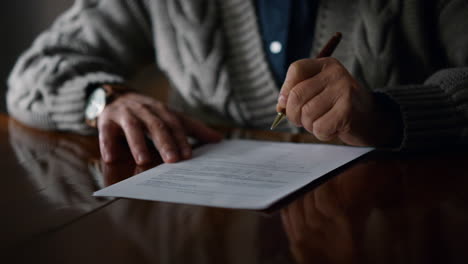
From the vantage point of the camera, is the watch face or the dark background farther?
the dark background

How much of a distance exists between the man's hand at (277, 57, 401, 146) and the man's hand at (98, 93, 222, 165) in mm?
171

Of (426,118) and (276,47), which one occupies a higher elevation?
(276,47)

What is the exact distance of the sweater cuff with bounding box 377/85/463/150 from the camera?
0.59 meters

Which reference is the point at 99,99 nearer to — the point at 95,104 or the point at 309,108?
the point at 95,104

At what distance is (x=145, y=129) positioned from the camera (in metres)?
0.69

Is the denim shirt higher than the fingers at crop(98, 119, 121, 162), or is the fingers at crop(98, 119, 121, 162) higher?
the denim shirt

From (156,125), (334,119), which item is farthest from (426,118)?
(156,125)

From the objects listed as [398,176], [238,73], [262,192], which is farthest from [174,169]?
[238,73]

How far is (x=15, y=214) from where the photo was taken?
430 millimetres

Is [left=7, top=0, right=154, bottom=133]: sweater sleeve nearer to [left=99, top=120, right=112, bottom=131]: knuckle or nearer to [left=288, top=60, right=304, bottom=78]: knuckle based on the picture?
[left=99, top=120, right=112, bottom=131]: knuckle

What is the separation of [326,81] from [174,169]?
0.23 m

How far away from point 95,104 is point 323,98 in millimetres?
456

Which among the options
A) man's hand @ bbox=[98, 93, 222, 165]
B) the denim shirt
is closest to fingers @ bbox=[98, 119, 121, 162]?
man's hand @ bbox=[98, 93, 222, 165]

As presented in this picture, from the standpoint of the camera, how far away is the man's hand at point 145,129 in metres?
0.62
